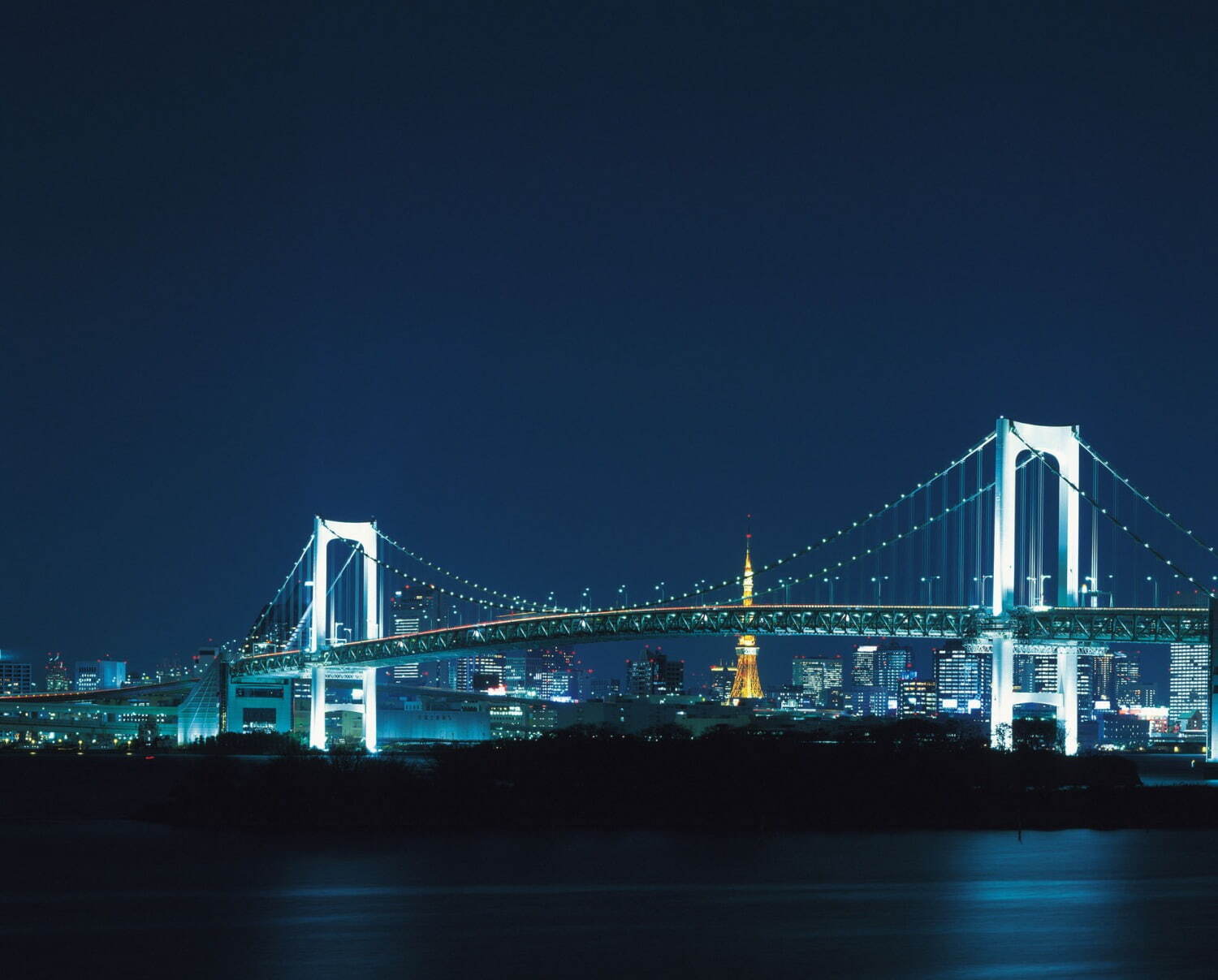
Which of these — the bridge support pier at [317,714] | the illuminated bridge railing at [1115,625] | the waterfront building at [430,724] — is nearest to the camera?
the illuminated bridge railing at [1115,625]

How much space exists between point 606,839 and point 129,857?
8.68 metres

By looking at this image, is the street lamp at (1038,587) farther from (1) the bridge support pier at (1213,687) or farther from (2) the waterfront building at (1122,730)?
(2) the waterfront building at (1122,730)

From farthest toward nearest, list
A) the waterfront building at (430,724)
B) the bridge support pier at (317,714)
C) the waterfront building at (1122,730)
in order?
the waterfront building at (1122,730) → the waterfront building at (430,724) → the bridge support pier at (317,714)

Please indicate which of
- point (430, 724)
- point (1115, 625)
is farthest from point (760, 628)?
point (430, 724)

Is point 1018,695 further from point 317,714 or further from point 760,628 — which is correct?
point 317,714

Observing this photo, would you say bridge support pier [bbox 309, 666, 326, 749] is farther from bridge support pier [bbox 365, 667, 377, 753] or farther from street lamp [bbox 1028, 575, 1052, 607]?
street lamp [bbox 1028, 575, 1052, 607]

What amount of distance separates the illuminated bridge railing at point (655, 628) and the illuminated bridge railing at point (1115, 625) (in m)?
1.20

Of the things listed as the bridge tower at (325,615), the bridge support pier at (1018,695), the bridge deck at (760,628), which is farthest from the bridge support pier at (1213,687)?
the bridge tower at (325,615)

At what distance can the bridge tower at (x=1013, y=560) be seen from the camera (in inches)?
1785

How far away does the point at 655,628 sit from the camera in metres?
54.8

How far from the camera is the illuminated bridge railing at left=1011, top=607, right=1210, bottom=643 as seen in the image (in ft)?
145

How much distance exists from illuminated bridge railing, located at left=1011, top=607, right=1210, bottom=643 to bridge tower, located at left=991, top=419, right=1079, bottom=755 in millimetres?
618

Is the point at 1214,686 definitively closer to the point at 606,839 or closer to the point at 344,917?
the point at 606,839

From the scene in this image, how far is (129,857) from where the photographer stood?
31.0 meters
